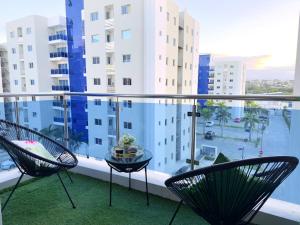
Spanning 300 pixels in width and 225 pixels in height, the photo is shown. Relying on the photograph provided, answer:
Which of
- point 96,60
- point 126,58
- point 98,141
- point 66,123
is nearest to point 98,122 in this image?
point 98,141

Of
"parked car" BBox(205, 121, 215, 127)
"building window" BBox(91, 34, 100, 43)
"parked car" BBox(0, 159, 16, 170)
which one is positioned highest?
"building window" BBox(91, 34, 100, 43)

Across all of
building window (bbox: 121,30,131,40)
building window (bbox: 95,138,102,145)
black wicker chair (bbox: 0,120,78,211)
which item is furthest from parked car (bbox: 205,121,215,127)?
building window (bbox: 121,30,131,40)

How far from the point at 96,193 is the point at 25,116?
1.49m

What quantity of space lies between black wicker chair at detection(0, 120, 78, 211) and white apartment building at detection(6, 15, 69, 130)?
14.0m

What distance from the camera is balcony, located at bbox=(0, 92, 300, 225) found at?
192cm

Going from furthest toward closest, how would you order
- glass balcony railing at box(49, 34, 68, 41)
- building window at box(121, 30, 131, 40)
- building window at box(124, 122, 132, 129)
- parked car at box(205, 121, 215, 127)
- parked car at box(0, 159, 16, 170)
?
glass balcony railing at box(49, 34, 68, 41) → building window at box(121, 30, 131, 40) → building window at box(124, 122, 132, 129) → parked car at box(0, 159, 16, 170) → parked car at box(205, 121, 215, 127)

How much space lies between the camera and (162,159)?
2838 millimetres

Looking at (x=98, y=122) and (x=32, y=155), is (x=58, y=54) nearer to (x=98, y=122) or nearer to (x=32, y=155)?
(x=98, y=122)

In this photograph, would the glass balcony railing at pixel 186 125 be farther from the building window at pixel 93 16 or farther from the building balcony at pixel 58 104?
the building window at pixel 93 16

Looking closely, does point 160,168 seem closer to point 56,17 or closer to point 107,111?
point 107,111

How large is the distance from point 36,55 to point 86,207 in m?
17.0

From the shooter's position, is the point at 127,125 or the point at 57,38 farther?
the point at 57,38

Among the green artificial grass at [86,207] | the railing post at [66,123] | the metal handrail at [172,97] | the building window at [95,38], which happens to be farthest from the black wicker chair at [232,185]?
the building window at [95,38]

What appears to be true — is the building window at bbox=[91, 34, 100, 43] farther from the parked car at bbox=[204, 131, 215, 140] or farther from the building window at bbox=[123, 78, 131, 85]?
the parked car at bbox=[204, 131, 215, 140]
